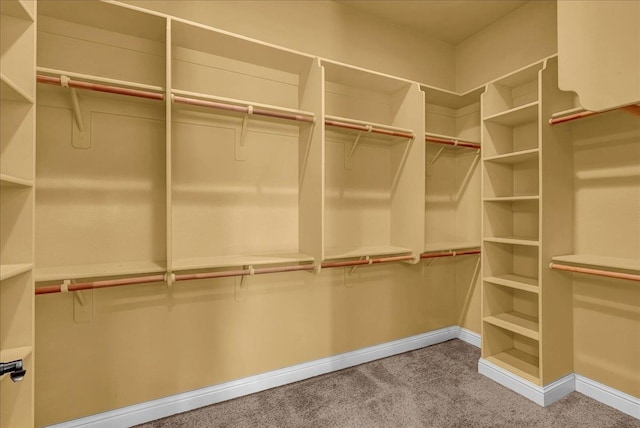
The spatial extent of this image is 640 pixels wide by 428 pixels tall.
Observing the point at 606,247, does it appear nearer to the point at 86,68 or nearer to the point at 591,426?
the point at 591,426

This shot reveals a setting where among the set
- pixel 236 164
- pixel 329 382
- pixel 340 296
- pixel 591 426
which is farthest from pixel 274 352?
pixel 591 426

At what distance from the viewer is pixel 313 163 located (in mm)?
2037

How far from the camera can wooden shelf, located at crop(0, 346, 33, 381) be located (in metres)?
1.10

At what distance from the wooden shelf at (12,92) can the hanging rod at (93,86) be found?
0.31m

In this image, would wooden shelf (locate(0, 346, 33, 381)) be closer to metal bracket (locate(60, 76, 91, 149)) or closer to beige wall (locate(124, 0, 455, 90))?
metal bracket (locate(60, 76, 91, 149))

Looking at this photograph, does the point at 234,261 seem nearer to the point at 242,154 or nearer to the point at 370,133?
the point at 242,154

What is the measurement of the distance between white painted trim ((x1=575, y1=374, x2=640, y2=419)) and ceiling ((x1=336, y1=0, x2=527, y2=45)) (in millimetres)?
2974

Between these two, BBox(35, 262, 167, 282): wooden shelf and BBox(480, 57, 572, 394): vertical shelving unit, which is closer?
BBox(35, 262, 167, 282): wooden shelf

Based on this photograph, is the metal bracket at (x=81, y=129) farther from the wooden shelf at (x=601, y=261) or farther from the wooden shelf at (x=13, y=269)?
the wooden shelf at (x=601, y=261)

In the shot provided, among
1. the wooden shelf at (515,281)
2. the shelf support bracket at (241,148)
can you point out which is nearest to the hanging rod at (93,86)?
the shelf support bracket at (241,148)

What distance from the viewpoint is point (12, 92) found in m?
1.11

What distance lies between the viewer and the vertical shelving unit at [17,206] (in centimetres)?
115

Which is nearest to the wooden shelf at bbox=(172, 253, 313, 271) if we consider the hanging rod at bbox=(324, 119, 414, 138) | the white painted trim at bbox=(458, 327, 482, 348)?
the hanging rod at bbox=(324, 119, 414, 138)

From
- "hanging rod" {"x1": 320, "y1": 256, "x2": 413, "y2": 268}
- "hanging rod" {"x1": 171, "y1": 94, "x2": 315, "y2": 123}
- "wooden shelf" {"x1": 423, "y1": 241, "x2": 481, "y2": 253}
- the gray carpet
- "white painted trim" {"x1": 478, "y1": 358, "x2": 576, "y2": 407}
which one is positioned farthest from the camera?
"wooden shelf" {"x1": 423, "y1": 241, "x2": 481, "y2": 253}
